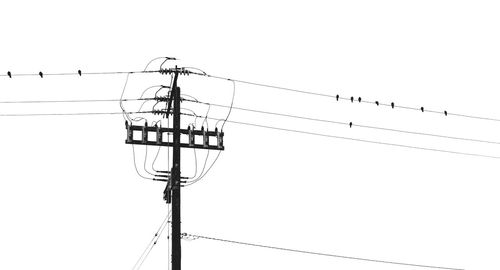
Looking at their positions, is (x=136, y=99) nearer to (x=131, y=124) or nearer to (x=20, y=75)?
(x=131, y=124)

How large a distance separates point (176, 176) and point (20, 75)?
498cm

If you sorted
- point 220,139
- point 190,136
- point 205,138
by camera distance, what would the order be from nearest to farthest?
point 190,136, point 205,138, point 220,139

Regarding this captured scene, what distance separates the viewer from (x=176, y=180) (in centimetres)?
2362

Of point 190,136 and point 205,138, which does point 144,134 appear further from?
point 205,138

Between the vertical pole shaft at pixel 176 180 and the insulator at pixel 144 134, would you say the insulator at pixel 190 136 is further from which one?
the insulator at pixel 144 134

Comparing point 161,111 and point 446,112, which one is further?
point 446,112

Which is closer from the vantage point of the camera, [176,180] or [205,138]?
[176,180]

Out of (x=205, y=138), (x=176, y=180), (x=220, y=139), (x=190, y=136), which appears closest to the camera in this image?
(x=176, y=180)

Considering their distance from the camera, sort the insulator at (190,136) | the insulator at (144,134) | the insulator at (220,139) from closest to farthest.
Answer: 1. the insulator at (144,134)
2. the insulator at (190,136)
3. the insulator at (220,139)

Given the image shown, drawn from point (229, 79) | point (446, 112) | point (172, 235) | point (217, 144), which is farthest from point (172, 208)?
point (446, 112)

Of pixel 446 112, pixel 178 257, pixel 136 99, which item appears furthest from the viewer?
pixel 446 112

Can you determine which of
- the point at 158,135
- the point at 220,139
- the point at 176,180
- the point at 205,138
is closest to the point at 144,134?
the point at 158,135

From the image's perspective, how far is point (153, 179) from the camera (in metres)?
24.0

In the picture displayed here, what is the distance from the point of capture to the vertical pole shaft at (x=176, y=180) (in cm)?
2311
